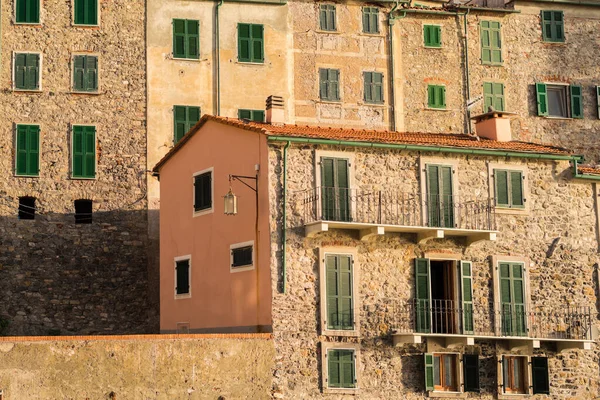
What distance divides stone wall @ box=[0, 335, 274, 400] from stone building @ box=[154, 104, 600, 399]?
2.98 ft

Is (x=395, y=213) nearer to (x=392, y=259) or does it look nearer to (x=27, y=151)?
(x=392, y=259)

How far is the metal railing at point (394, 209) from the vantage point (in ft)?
117

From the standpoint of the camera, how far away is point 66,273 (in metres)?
46.5

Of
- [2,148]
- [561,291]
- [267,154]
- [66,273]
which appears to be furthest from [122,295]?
[561,291]

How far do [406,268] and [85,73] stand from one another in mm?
16876

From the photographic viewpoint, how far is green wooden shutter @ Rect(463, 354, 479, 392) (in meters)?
36.5

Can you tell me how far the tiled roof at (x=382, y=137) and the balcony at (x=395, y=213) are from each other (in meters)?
1.43

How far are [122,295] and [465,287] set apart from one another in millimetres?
14696

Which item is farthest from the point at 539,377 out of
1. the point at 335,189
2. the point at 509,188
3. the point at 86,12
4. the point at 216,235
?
the point at 86,12

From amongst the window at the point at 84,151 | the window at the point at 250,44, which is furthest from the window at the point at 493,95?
the window at the point at 84,151

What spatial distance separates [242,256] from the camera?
36344 mm

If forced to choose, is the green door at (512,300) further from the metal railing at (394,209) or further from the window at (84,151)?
the window at (84,151)

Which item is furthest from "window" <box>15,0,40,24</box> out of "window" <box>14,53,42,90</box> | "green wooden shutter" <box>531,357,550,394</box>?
"green wooden shutter" <box>531,357,550,394</box>

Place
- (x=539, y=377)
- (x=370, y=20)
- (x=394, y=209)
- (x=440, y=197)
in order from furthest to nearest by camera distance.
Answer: (x=370, y=20) → (x=539, y=377) → (x=440, y=197) → (x=394, y=209)
